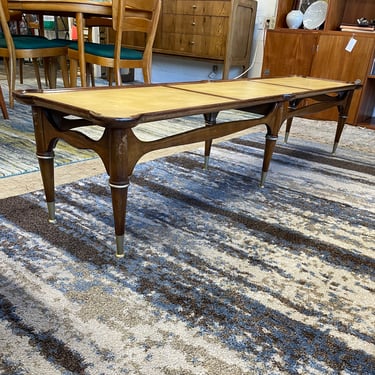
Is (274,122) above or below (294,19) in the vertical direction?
below

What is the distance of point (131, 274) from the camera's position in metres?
1.10

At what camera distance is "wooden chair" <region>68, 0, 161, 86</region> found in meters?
2.33

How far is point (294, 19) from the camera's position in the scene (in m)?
3.42

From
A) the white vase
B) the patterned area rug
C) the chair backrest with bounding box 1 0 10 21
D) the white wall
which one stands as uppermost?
the white vase

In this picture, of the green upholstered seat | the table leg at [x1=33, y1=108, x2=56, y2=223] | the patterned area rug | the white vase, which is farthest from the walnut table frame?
the white vase

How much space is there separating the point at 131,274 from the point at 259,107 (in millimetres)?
934

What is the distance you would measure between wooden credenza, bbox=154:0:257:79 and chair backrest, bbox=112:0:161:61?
3.99 feet

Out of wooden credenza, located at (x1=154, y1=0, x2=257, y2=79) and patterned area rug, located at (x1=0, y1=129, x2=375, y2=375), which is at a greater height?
wooden credenza, located at (x1=154, y1=0, x2=257, y2=79)

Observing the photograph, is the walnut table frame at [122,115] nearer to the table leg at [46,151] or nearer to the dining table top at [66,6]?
the table leg at [46,151]

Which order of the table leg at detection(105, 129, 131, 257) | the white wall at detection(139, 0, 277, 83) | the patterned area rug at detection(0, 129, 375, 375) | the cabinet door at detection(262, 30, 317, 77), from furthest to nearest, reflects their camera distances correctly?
the white wall at detection(139, 0, 277, 83)
the cabinet door at detection(262, 30, 317, 77)
the table leg at detection(105, 129, 131, 257)
the patterned area rug at detection(0, 129, 375, 375)

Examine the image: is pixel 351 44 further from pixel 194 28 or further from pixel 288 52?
pixel 194 28

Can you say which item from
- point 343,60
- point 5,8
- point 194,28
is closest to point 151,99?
point 5,8

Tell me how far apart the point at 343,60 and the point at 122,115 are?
2.88 meters

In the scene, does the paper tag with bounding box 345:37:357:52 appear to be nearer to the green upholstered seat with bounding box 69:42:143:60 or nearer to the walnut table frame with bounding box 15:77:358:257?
the green upholstered seat with bounding box 69:42:143:60
